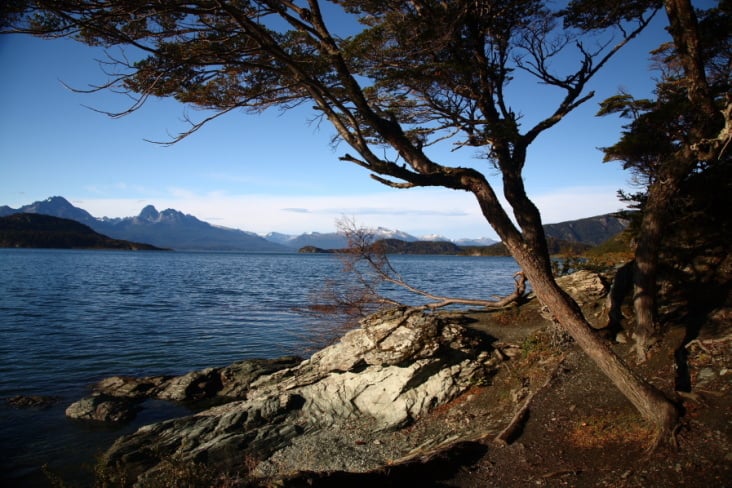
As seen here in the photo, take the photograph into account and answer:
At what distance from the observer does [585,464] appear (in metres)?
5.64

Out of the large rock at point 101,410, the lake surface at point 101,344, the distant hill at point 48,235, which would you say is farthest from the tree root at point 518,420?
the distant hill at point 48,235

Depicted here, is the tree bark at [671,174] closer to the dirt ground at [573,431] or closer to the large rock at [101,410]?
the dirt ground at [573,431]

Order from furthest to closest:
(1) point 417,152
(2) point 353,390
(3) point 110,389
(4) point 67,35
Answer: (3) point 110,389 → (2) point 353,390 → (1) point 417,152 → (4) point 67,35

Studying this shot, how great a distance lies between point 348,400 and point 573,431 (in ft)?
16.7

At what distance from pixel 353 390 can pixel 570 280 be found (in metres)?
6.30

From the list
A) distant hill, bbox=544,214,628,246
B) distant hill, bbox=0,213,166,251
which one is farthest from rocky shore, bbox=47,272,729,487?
distant hill, bbox=544,214,628,246

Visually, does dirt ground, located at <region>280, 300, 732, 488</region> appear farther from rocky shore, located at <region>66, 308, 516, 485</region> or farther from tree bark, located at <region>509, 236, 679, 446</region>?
rocky shore, located at <region>66, 308, 516, 485</region>

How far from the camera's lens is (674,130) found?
8648mm

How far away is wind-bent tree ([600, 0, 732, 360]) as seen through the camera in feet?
20.7

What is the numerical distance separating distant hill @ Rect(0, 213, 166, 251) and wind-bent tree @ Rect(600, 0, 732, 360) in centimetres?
17183

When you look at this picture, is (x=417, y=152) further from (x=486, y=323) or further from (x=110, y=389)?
(x=110, y=389)

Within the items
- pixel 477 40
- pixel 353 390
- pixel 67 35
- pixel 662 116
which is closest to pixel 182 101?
pixel 67 35

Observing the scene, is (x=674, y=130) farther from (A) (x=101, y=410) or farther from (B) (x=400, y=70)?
(A) (x=101, y=410)

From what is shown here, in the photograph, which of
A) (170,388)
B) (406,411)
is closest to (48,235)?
(170,388)
